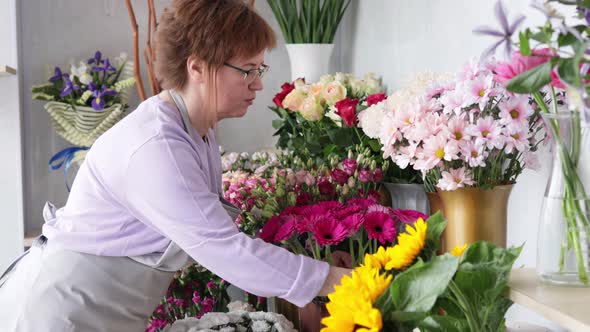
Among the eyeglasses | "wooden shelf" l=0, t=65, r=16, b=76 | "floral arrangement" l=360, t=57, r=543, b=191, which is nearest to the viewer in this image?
"floral arrangement" l=360, t=57, r=543, b=191

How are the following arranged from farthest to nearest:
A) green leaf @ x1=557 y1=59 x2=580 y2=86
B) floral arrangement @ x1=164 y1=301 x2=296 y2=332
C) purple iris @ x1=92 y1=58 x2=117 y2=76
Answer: purple iris @ x1=92 y1=58 x2=117 y2=76
floral arrangement @ x1=164 y1=301 x2=296 y2=332
green leaf @ x1=557 y1=59 x2=580 y2=86

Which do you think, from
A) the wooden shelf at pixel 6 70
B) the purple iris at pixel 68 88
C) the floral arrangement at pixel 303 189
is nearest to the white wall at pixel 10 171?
the wooden shelf at pixel 6 70

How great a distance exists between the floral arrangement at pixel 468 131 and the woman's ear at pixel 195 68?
1.40ft

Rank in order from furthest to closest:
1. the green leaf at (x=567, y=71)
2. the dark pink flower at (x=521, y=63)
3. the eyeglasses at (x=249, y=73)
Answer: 1. the eyeglasses at (x=249, y=73)
2. the dark pink flower at (x=521, y=63)
3. the green leaf at (x=567, y=71)

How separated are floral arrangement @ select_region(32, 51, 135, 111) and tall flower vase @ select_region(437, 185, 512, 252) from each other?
6.20ft

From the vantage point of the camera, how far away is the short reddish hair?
58.1 inches

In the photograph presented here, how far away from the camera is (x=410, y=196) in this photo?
1741 mm

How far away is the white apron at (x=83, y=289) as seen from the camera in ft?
4.85

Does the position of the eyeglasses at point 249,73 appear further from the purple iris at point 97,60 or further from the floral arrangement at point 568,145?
the purple iris at point 97,60

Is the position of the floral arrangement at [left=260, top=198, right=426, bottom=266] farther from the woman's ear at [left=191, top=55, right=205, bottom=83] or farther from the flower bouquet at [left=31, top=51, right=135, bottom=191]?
the flower bouquet at [left=31, top=51, right=135, bottom=191]

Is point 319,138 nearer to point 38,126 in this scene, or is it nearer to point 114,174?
point 114,174

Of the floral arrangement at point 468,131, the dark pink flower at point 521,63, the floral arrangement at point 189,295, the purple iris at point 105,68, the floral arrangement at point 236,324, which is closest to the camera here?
the dark pink flower at point 521,63

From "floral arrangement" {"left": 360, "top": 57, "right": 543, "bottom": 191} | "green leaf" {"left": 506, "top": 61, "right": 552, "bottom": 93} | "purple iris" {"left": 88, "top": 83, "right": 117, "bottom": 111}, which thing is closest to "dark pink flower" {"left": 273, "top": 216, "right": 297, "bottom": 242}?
"floral arrangement" {"left": 360, "top": 57, "right": 543, "bottom": 191}

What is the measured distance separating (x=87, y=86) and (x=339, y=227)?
1.86 meters
